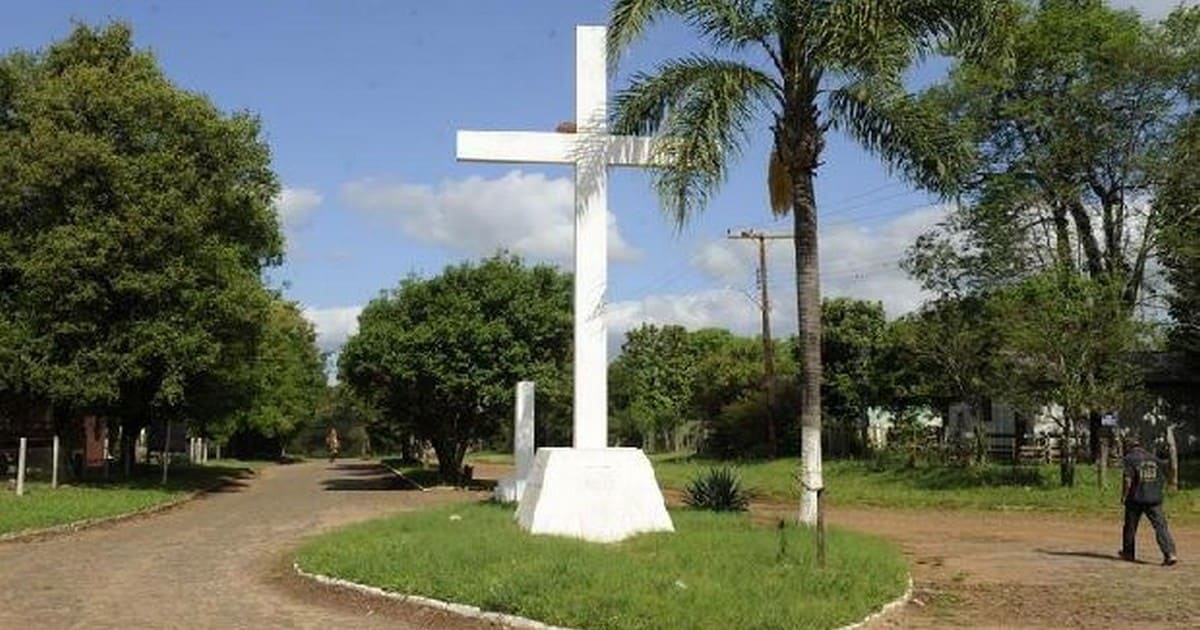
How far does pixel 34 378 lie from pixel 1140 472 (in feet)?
74.8

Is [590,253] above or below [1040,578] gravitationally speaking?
above

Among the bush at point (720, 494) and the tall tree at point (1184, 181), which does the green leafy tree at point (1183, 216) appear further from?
the bush at point (720, 494)

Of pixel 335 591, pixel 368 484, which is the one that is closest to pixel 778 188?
pixel 335 591

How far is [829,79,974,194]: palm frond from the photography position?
15945mm

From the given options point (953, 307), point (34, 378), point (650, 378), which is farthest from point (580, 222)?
point (650, 378)

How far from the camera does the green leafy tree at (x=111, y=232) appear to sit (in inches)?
1083

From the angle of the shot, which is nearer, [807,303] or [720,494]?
[807,303]

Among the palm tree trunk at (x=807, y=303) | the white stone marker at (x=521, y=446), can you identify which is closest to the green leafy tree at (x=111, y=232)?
the white stone marker at (x=521, y=446)

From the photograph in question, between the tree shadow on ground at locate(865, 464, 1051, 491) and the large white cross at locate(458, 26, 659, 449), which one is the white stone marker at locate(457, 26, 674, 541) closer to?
the large white cross at locate(458, 26, 659, 449)

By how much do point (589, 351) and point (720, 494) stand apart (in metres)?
3.95

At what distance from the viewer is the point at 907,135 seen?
634 inches

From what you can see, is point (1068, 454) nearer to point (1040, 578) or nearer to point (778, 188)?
point (778, 188)

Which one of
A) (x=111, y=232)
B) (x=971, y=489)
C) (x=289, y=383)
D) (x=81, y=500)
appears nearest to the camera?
(x=81, y=500)

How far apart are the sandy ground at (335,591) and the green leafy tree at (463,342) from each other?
32.6 feet
